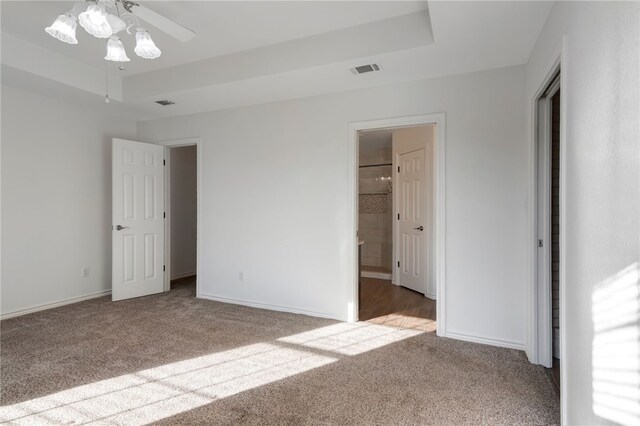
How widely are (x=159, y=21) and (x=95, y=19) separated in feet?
1.50

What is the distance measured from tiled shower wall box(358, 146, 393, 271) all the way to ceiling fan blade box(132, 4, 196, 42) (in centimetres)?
475

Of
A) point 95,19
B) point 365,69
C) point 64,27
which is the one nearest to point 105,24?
point 95,19

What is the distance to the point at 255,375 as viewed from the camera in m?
2.44

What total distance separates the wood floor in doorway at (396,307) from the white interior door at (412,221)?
248mm

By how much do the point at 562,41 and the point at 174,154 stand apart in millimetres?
5311

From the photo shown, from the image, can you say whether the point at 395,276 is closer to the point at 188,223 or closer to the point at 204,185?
the point at 204,185

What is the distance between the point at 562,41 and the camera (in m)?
1.84

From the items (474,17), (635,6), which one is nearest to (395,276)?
(474,17)

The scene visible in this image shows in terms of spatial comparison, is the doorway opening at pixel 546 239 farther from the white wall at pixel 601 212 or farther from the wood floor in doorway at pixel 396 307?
→ the wood floor in doorway at pixel 396 307

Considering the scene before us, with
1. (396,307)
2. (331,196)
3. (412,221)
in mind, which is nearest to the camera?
(331,196)

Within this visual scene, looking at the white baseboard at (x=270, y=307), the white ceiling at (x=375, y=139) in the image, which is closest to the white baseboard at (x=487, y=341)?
the white baseboard at (x=270, y=307)

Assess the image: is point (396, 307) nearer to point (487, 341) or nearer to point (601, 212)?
point (487, 341)

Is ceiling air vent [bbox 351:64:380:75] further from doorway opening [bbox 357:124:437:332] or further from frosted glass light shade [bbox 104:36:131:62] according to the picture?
frosted glass light shade [bbox 104:36:131:62]

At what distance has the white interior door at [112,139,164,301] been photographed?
4.38 metres
